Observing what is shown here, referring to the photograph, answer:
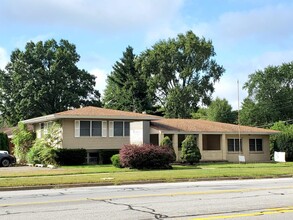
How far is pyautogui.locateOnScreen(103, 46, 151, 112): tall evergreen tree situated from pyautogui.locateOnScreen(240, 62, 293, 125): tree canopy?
20758mm

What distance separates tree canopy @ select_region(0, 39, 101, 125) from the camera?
2456 inches

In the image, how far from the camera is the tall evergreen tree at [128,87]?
221 ft

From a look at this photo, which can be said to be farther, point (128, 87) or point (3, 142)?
point (128, 87)

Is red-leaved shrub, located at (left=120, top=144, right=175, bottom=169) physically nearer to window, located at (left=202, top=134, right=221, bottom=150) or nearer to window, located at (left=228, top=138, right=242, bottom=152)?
window, located at (left=202, top=134, right=221, bottom=150)

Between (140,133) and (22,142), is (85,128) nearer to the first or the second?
(140,133)

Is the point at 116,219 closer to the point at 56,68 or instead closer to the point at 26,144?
the point at 26,144

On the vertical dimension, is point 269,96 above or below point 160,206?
above

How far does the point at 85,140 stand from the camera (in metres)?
36.5

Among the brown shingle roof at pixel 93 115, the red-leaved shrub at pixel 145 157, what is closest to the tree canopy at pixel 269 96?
the brown shingle roof at pixel 93 115

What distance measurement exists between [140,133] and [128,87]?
122 feet

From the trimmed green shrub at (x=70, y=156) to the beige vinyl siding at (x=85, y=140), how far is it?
→ 4.21ft

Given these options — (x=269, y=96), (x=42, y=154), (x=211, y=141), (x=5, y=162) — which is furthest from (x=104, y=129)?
(x=269, y=96)

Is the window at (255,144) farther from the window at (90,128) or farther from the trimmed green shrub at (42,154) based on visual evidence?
the trimmed green shrub at (42,154)

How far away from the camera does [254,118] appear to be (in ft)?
257
